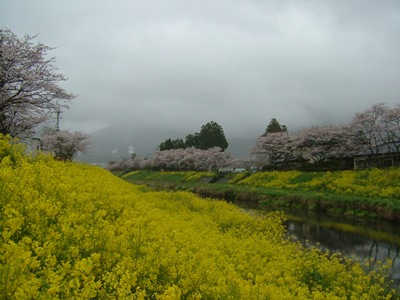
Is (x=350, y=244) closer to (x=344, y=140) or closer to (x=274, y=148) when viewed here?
(x=344, y=140)

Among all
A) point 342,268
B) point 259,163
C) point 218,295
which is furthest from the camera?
point 259,163

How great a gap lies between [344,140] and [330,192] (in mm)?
11850

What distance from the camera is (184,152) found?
79.1 meters

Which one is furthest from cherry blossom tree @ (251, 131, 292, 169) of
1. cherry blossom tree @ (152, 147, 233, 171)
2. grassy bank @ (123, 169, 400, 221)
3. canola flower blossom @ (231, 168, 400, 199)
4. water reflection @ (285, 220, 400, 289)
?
water reflection @ (285, 220, 400, 289)

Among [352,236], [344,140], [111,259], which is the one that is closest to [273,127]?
[344,140]

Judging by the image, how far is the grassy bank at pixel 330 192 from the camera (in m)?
23.4

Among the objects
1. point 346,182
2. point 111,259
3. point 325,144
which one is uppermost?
point 325,144

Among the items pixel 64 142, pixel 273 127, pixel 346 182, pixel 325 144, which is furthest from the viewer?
pixel 273 127

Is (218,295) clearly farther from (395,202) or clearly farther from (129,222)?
(395,202)

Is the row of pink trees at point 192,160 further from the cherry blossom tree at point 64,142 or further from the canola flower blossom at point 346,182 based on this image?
the cherry blossom tree at point 64,142

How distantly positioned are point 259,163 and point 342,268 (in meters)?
55.8

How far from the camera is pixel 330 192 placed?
30.8 metres

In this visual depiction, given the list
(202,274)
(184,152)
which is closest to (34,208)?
(202,274)

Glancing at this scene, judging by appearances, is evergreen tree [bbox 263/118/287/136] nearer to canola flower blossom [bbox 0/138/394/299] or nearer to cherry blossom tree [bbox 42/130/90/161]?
cherry blossom tree [bbox 42/130/90/161]
